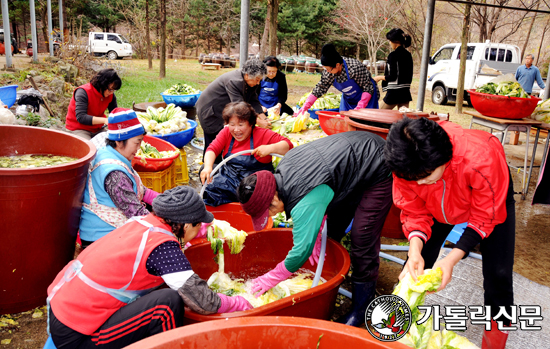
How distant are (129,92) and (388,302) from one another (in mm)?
12489

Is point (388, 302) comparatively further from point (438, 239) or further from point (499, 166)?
point (438, 239)

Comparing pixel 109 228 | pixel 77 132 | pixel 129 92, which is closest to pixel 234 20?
pixel 129 92

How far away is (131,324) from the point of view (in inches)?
72.9

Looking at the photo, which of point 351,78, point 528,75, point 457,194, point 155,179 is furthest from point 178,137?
point 528,75

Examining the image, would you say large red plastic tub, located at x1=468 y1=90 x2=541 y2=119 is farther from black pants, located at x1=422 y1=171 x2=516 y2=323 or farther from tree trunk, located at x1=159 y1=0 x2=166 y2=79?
tree trunk, located at x1=159 y1=0 x2=166 y2=79

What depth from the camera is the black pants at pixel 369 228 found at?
104 inches

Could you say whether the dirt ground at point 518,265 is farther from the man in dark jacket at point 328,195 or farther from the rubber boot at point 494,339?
the rubber boot at point 494,339

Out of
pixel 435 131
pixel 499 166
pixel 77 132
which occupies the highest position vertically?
pixel 435 131

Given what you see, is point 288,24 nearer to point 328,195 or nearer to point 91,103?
point 91,103

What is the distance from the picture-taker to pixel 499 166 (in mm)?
1931

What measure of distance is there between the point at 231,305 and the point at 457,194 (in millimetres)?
1329

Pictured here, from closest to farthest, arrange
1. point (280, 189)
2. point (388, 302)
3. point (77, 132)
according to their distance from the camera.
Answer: point (388, 302) → point (280, 189) → point (77, 132)

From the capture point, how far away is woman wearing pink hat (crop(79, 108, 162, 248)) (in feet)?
8.77

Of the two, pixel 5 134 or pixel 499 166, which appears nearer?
pixel 499 166
